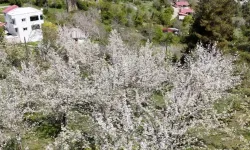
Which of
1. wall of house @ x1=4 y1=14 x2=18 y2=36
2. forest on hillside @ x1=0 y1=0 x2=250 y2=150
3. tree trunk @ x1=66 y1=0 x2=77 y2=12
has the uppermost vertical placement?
forest on hillside @ x1=0 y1=0 x2=250 y2=150

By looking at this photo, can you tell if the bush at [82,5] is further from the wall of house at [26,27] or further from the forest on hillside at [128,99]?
the forest on hillside at [128,99]

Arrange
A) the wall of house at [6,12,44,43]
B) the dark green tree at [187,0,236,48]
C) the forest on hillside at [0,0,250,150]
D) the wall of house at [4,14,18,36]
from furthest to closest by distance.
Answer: the wall of house at [4,14,18,36] → the wall of house at [6,12,44,43] → the dark green tree at [187,0,236,48] → the forest on hillside at [0,0,250,150]

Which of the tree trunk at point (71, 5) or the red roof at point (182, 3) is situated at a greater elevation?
the tree trunk at point (71, 5)

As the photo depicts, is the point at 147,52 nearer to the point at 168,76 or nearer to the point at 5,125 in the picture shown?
the point at 168,76

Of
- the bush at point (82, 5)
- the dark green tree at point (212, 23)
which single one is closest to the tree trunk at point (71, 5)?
the bush at point (82, 5)

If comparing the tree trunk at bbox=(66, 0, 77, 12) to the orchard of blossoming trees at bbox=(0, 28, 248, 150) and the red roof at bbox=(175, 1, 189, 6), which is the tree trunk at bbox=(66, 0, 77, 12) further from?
the orchard of blossoming trees at bbox=(0, 28, 248, 150)

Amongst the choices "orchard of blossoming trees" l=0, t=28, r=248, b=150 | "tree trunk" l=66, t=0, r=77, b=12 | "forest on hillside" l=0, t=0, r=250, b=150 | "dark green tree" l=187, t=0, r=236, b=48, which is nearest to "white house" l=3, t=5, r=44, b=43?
"tree trunk" l=66, t=0, r=77, b=12

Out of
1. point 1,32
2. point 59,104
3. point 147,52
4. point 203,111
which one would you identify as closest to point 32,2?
point 1,32
